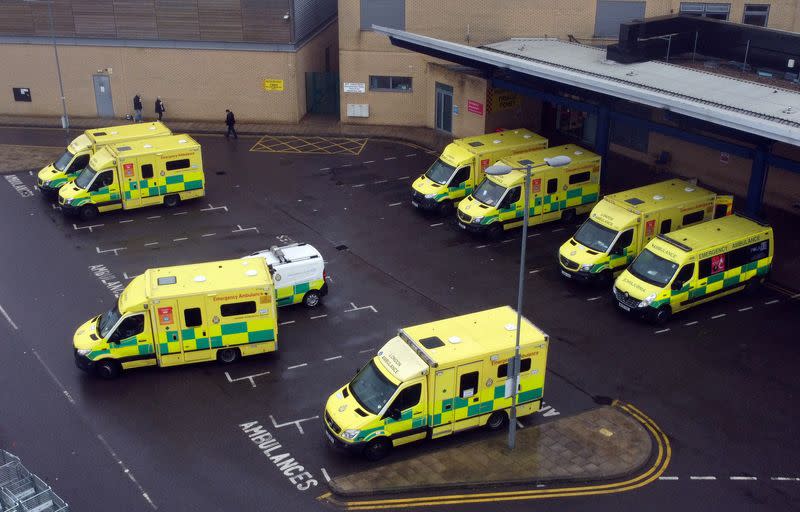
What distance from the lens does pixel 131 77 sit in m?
47.6

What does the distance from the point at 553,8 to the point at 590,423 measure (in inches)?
1009

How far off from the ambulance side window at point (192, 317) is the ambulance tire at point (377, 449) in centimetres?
647

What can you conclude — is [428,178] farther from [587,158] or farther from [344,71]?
[344,71]

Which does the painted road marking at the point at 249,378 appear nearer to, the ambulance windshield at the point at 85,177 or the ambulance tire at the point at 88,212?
the ambulance tire at the point at 88,212

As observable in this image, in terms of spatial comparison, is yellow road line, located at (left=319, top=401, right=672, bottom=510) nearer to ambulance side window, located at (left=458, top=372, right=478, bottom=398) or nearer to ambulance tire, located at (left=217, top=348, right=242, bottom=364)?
ambulance side window, located at (left=458, top=372, right=478, bottom=398)

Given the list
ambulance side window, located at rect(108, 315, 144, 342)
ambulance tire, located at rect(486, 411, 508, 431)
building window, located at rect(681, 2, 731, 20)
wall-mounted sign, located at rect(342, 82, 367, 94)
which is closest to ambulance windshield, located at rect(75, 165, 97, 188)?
ambulance side window, located at rect(108, 315, 144, 342)

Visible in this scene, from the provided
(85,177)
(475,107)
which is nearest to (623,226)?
(475,107)

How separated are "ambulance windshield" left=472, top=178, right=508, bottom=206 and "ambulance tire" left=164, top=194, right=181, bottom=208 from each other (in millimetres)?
12303

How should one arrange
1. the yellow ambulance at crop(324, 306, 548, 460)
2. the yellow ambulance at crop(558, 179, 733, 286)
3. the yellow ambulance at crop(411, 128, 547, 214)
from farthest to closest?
the yellow ambulance at crop(411, 128, 547, 214)
the yellow ambulance at crop(558, 179, 733, 286)
the yellow ambulance at crop(324, 306, 548, 460)

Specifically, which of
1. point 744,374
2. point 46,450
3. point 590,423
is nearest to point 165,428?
point 46,450

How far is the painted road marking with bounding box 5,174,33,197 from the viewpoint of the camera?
39.0 metres

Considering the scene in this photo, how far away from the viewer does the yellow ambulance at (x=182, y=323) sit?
24.7m

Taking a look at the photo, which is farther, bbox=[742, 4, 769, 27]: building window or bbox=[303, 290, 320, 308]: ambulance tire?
bbox=[742, 4, 769, 27]: building window

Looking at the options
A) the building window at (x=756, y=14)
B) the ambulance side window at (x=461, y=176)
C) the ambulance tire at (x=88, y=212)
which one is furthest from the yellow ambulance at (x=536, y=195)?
the ambulance tire at (x=88, y=212)
